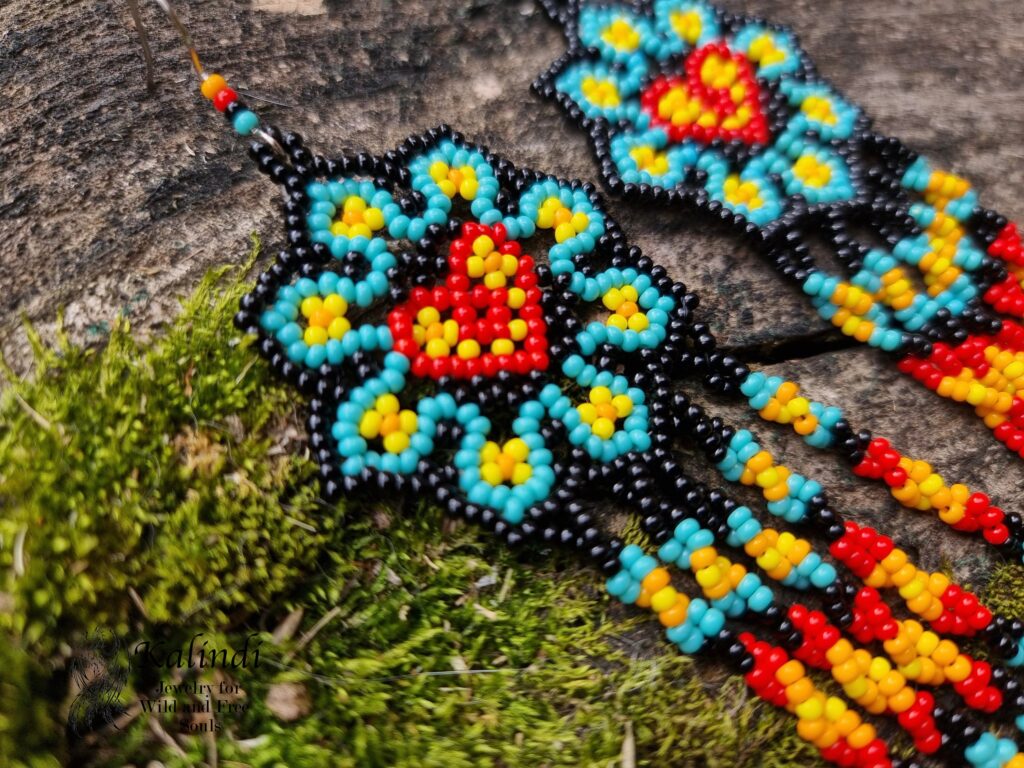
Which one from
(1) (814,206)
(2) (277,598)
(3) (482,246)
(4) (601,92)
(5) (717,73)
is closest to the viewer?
(2) (277,598)

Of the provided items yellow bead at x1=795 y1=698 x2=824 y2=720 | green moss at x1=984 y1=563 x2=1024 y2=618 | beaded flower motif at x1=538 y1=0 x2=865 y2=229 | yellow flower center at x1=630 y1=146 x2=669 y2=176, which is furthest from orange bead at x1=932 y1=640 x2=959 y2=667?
yellow flower center at x1=630 y1=146 x2=669 y2=176

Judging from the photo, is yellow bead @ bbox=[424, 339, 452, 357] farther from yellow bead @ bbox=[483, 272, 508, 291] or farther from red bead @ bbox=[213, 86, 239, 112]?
red bead @ bbox=[213, 86, 239, 112]

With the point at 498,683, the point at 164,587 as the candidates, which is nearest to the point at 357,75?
the point at 164,587

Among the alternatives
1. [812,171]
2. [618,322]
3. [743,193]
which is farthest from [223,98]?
[812,171]

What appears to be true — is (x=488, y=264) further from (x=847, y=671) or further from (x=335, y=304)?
(x=847, y=671)

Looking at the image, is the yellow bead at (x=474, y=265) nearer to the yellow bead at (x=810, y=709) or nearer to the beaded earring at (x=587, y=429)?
the beaded earring at (x=587, y=429)

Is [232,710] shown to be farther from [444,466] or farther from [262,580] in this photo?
[444,466]
